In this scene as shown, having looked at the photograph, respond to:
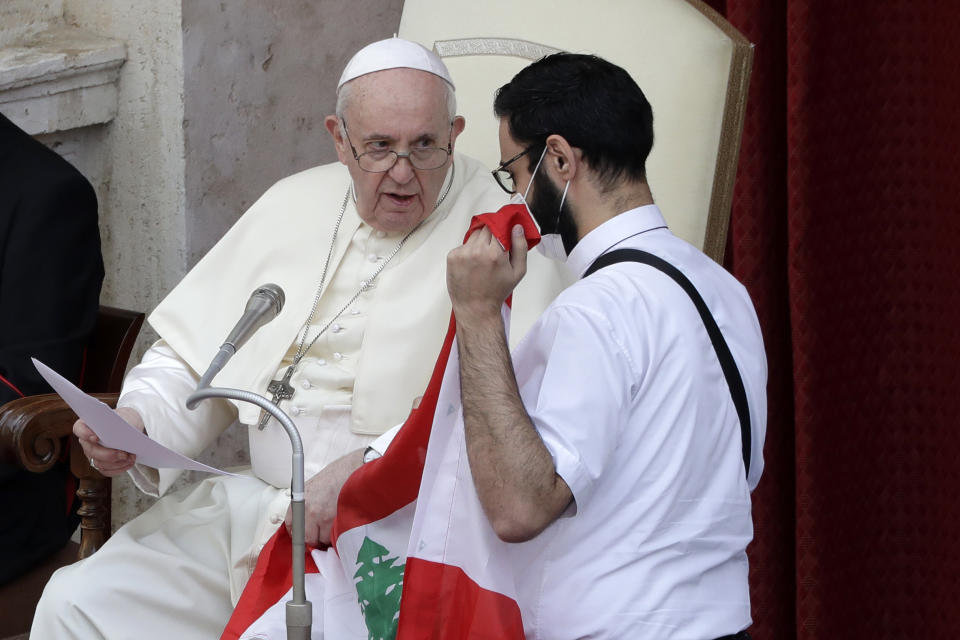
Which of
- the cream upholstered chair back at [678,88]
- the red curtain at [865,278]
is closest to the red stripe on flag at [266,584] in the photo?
the cream upholstered chair back at [678,88]

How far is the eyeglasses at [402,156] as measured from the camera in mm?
2510

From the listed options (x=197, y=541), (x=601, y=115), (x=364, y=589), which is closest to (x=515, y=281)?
(x=601, y=115)

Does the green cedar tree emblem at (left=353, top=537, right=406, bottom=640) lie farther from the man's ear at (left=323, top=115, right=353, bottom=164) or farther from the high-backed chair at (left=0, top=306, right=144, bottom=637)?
the man's ear at (left=323, top=115, right=353, bottom=164)

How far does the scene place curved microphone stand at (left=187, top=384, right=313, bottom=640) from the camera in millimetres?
1631

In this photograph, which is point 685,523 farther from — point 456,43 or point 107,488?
point 456,43

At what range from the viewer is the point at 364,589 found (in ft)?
6.36

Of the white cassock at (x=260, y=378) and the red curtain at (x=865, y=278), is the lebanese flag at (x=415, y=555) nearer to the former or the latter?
the white cassock at (x=260, y=378)

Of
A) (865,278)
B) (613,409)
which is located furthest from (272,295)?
(865,278)

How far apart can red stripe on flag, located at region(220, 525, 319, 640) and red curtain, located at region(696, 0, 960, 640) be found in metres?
1.36

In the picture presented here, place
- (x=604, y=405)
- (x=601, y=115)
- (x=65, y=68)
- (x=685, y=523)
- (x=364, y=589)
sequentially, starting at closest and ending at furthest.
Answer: (x=604, y=405), (x=685, y=523), (x=601, y=115), (x=364, y=589), (x=65, y=68)

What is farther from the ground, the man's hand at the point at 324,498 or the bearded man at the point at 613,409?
the bearded man at the point at 613,409

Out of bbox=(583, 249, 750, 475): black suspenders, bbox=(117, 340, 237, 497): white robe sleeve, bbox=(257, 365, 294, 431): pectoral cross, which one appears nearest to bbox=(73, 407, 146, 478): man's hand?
bbox=(117, 340, 237, 497): white robe sleeve

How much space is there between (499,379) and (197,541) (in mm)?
1159

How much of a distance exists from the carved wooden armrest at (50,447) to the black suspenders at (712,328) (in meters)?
1.26
